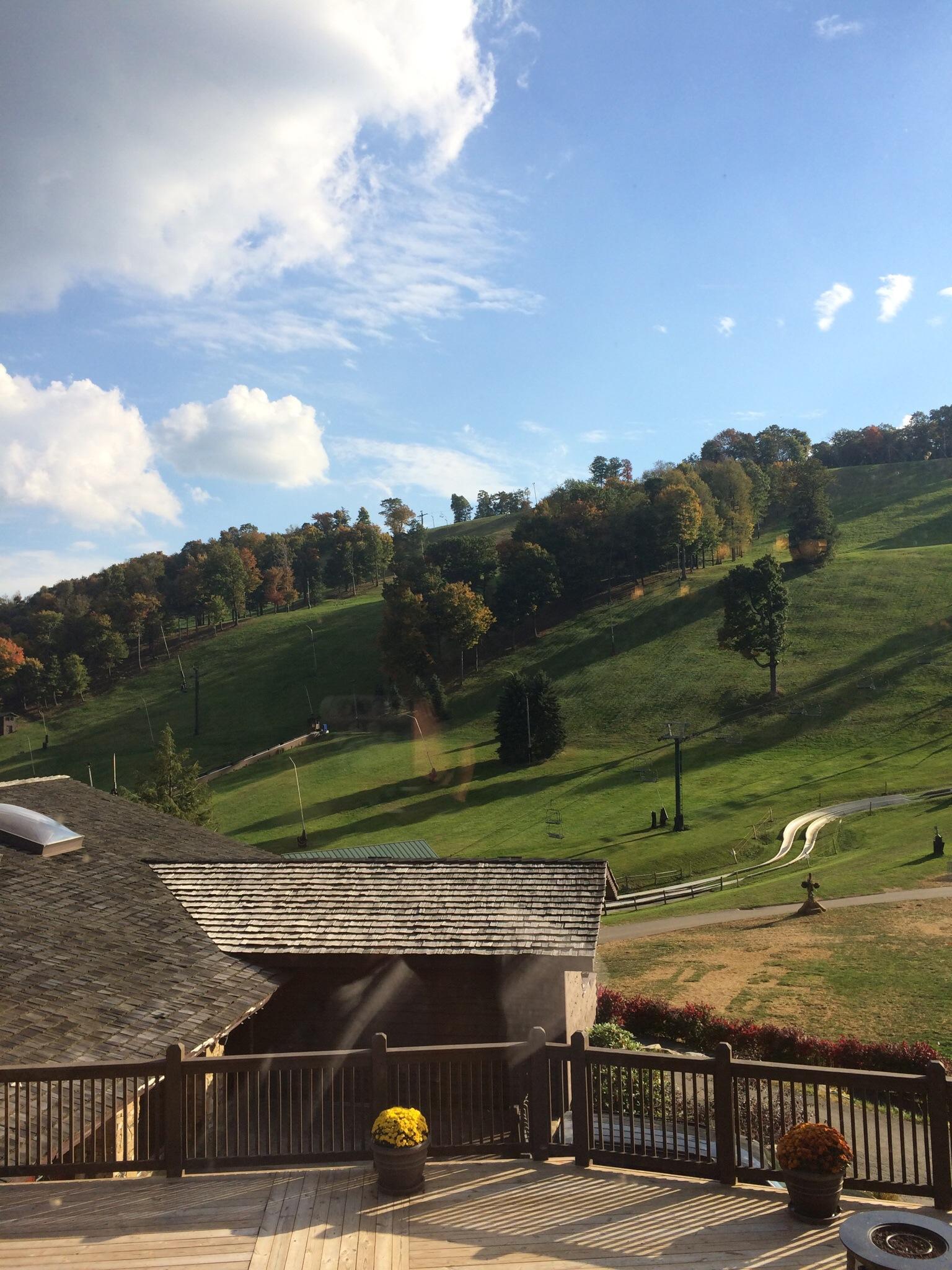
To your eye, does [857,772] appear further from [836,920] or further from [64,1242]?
[64,1242]

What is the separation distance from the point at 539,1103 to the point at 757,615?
7217 centimetres

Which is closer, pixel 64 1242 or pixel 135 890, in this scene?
pixel 64 1242

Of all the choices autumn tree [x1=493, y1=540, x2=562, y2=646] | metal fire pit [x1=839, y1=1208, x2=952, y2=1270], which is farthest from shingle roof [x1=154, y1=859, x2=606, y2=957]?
autumn tree [x1=493, y1=540, x2=562, y2=646]

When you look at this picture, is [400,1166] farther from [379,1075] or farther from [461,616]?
[461,616]

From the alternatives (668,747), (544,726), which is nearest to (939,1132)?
(544,726)

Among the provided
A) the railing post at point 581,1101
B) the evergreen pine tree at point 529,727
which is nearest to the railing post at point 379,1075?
the railing post at point 581,1101

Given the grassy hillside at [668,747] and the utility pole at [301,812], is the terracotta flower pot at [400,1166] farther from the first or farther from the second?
the utility pole at [301,812]

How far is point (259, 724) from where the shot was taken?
92375 mm

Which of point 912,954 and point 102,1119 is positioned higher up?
point 102,1119

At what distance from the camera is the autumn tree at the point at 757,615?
76875 mm

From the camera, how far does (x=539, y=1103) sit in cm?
977

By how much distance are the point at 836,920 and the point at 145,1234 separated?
92.8ft

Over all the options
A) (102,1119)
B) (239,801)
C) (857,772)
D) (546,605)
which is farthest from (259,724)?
(102,1119)

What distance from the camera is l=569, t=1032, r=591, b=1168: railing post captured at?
9.55 meters
